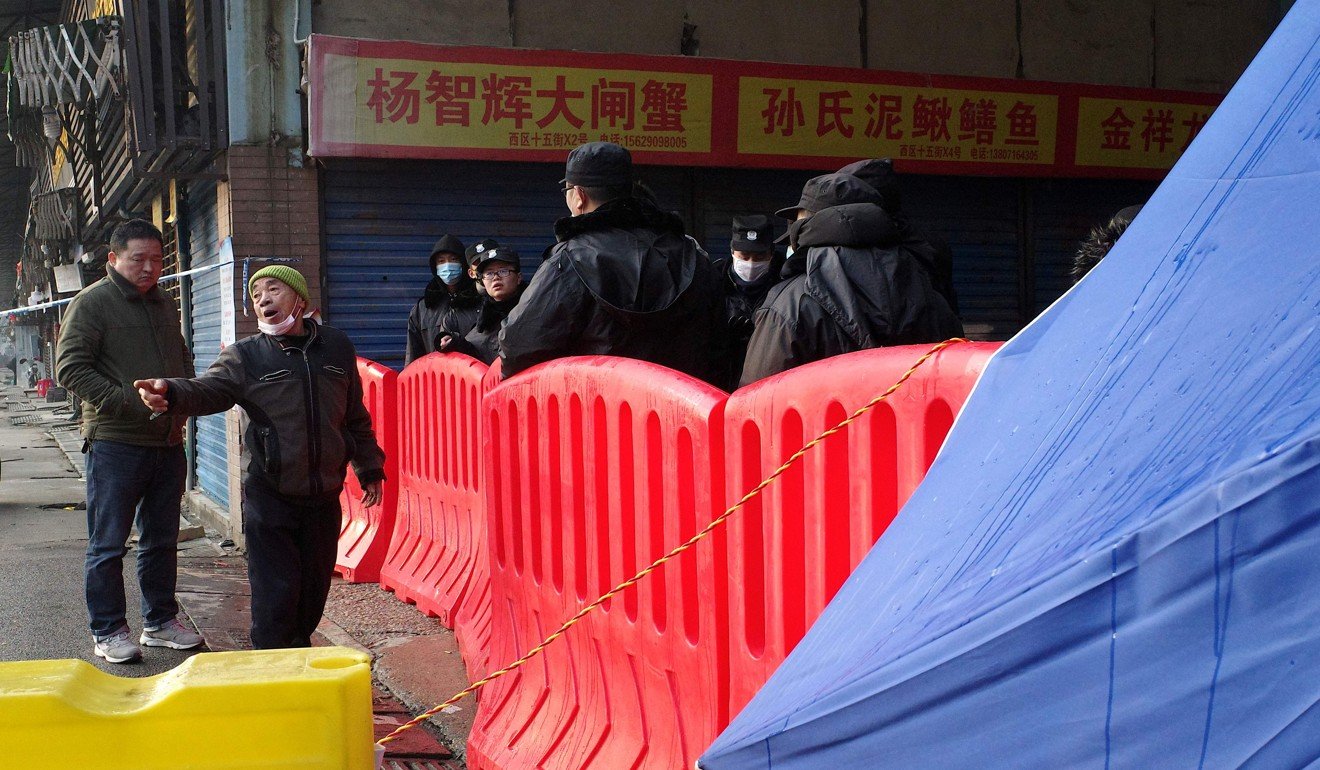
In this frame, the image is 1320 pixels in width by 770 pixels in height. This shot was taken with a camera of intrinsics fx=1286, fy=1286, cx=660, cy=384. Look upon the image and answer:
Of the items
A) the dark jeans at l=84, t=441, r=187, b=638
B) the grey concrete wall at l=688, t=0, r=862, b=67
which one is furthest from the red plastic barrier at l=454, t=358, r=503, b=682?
the grey concrete wall at l=688, t=0, r=862, b=67

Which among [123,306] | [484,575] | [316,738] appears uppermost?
[123,306]

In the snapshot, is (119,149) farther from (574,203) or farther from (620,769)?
(620,769)

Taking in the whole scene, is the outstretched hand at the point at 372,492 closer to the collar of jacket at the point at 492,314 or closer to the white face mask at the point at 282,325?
the white face mask at the point at 282,325

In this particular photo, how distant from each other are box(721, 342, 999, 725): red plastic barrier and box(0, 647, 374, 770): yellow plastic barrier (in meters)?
1.03

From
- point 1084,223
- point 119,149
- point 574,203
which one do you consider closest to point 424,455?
point 574,203

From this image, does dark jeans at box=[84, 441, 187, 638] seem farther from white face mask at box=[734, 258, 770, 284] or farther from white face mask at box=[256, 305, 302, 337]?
white face mask at box=[734, 258, 770, 284]

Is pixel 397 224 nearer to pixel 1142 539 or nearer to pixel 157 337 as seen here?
pixel 157 337

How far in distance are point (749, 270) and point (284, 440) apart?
2719 mm

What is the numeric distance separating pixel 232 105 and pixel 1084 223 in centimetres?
779

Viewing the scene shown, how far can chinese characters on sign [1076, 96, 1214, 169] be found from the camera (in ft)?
37.9

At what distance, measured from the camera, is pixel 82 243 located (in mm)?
22453

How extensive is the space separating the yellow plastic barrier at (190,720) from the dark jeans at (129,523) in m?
3.75

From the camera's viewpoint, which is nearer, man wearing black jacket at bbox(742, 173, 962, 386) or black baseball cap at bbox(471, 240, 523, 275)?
man wearing black jacket at bbox(742, 173, 962, 386)

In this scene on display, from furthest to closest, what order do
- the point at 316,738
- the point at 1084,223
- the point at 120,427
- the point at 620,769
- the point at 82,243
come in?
1. the point at 82,243
2. the point at 1084,223
3. the point at 120,427
4. the point at 620,769
5. the point at 316,738
